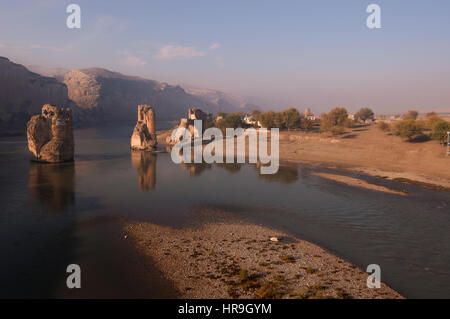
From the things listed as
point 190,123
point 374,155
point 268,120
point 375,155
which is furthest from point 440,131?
point 190,123

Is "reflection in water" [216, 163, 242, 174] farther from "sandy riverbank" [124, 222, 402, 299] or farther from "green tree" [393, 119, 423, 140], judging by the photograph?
"green tree" [393, 119, 423, 140]

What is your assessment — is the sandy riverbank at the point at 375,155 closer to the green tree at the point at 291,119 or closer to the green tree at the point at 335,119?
the green tree at the point at 335,119

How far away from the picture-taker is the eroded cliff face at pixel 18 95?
9262cm

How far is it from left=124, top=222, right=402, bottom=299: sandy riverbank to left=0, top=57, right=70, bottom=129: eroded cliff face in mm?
100715

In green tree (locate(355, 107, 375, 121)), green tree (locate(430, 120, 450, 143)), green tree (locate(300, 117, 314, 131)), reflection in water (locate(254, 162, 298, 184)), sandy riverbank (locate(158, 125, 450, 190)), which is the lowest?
reflection in water (locate(254, 162, 298, 184))

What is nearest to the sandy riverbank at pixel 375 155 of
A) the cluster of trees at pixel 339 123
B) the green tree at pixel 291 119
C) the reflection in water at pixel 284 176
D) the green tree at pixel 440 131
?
the green tree at pixel 440 131

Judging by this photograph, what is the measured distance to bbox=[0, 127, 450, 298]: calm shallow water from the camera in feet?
42.1

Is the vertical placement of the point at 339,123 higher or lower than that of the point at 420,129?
higher

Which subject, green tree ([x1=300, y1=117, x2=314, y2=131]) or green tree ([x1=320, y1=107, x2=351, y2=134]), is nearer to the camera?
green tree ([x1=320, y1=107, x2=351, y2=134])

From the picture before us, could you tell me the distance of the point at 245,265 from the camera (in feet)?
44.3

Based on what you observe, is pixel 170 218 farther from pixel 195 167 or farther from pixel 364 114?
pixel 364 114

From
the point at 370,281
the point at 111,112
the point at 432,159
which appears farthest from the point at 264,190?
the point at 111,112

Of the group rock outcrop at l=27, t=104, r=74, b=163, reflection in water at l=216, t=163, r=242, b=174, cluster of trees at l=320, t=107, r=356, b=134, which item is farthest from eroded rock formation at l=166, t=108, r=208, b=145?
cluster of trees at l=320, t=107, r=356, b=134

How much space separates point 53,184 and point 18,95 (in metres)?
94.2
